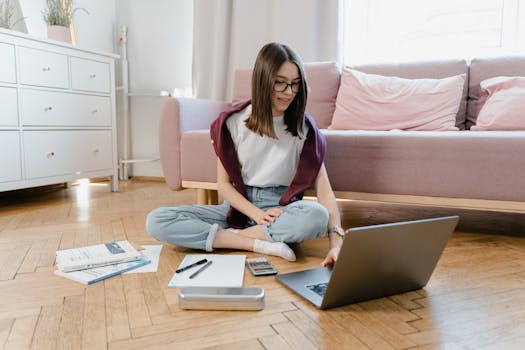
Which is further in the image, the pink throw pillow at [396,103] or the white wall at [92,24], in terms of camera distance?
the white wall at [92,24]

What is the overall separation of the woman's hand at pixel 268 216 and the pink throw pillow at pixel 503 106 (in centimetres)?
105

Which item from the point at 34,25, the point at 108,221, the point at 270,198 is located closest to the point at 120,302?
the point at 270,198

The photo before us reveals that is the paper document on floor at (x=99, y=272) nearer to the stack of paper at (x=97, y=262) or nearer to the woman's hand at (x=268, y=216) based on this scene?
the stack of paper at (x=97, y=262)

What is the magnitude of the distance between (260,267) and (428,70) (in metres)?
1.39

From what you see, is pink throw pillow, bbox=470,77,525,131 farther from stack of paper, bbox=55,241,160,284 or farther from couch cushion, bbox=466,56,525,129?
stack of paper, bbox=55,241,160,284

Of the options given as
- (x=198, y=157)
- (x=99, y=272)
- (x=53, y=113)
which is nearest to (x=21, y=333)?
(x=99, y=272)

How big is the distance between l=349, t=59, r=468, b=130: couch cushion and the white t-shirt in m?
0.93

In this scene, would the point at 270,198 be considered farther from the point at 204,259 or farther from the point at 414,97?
the point at 414,97

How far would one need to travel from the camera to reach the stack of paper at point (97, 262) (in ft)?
3.67

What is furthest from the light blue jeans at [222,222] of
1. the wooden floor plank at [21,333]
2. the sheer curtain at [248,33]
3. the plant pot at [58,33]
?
the plant pot at [58,33]

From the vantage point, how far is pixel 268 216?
1.27 m

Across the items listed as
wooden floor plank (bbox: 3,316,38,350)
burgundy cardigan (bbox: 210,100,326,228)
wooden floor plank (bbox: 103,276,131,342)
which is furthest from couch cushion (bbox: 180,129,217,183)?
wooden floor plank (bbox: 3,316,38,350)

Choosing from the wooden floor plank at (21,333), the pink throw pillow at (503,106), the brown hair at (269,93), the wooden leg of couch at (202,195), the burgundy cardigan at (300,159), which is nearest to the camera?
the wooden floor plank at (21,333)

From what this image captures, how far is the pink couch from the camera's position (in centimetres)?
142
